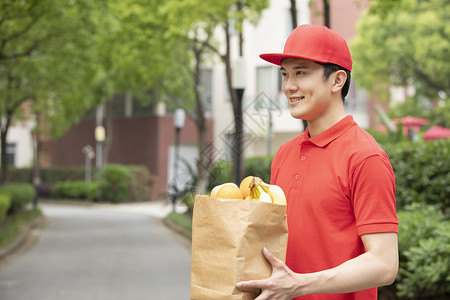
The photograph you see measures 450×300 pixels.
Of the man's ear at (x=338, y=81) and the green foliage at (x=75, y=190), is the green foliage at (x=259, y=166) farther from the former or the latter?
the green foliage at (x=75, y=190)

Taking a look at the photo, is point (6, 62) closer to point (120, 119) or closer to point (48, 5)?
point (48, 5)

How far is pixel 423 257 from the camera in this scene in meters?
6.04

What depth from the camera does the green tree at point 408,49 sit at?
2855 centimetres

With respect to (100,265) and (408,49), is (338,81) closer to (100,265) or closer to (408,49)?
(100,265)

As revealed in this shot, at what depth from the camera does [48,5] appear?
46.4 feet

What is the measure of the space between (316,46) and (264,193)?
0.53 m

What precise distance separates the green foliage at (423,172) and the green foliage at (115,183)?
24617 mm

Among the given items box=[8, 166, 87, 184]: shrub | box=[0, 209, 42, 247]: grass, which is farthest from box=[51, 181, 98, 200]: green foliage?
box=[0, 209, 42, 247]: grass

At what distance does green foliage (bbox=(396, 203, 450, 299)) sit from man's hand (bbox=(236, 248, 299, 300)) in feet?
13.7

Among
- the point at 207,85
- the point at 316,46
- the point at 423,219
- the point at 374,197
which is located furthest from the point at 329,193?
the point at 207,85

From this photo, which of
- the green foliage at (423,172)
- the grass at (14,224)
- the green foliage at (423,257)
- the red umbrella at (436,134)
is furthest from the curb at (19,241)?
the red umbrella at (436,134)

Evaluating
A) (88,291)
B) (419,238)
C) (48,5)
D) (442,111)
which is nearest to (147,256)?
(88,291)

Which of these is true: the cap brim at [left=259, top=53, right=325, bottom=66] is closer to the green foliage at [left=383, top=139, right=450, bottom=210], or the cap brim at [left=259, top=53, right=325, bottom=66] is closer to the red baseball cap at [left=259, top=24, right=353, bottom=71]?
the red baseball cap at [left=259, top=24, right=353, bottom=71]

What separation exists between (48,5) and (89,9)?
216 cm
